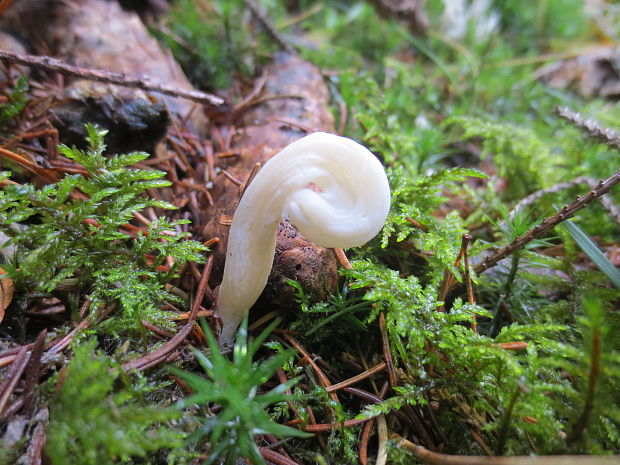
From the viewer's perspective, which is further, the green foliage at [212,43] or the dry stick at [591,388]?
the green foliage at [212,43]

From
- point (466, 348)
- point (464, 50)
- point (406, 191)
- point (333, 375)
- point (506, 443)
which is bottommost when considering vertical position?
point (333, 375)

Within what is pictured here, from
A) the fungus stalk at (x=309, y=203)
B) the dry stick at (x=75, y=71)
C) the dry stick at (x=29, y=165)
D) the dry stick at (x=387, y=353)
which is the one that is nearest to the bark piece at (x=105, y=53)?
the dry stick at (x=75, y=71)

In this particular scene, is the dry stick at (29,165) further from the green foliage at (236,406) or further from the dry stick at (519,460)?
the dry stick at (519,460)

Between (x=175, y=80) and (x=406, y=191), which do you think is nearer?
(x=406, y=191)

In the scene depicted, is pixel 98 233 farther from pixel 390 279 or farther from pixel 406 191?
pixel 406 191

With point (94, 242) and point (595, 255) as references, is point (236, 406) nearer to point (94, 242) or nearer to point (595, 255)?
point (94, 242)

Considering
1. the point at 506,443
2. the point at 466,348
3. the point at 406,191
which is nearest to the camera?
the point at 506,443

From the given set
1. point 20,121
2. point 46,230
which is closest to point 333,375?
point 46,230
